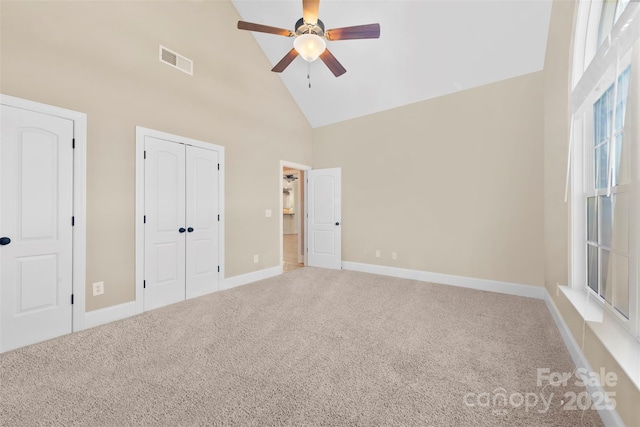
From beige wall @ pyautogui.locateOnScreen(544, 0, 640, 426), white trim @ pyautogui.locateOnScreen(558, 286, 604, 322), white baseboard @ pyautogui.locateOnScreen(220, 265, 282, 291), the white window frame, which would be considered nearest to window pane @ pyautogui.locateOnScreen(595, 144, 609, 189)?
the white window frame

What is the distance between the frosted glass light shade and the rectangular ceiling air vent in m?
1.87

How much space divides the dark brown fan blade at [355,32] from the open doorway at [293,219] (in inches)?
106

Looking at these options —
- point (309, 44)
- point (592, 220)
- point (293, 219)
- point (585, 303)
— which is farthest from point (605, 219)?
point (293, 219)

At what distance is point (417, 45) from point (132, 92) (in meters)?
3.71

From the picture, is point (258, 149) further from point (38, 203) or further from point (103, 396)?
point (103, 396)

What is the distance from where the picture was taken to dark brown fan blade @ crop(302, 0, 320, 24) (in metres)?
2.31

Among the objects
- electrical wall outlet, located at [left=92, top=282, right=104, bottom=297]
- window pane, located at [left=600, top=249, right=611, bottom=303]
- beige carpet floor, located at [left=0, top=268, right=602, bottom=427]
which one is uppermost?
window pane, located at [left=600, top=249, right=611, bottom=303]

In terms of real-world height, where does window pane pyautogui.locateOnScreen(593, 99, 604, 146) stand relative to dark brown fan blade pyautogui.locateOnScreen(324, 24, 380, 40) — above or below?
below

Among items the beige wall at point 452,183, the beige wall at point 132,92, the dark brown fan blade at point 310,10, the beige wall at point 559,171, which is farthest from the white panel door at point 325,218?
the beige wall at point 559,171

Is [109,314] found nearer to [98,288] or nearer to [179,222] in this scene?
[98,288]

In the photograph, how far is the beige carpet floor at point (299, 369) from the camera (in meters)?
1.52

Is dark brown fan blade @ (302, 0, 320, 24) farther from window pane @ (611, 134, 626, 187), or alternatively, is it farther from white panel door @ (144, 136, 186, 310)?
window pane @ (611, 134, 626, 187)

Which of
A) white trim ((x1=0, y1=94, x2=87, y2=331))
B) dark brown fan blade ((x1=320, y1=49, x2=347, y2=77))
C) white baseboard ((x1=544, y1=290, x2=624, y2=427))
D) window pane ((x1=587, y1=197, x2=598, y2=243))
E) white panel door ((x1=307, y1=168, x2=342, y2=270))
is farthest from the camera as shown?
white panel door ((x1=307, y1=168, x2=342, y2=270))

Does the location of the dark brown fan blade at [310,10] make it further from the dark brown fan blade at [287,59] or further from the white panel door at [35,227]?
the white panel door at [35,227]
